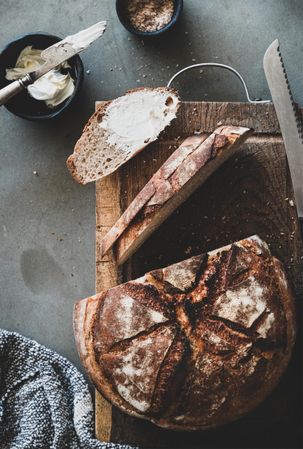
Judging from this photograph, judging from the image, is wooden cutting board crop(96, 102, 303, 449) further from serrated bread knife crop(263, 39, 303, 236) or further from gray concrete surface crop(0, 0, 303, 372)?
gray concrete surface crop(0, 0, 303, 372)

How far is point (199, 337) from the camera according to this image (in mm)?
1746

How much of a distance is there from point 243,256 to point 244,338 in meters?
0.24

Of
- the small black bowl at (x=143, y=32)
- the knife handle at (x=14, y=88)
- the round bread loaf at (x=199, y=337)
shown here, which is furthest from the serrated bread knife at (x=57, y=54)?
the round bread loaf at (x=199, y=337)

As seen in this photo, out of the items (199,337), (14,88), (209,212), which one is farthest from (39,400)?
(14,88)

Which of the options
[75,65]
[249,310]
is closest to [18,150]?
[75,65]

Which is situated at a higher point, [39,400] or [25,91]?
[25,91]

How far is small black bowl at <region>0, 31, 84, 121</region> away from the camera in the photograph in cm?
205

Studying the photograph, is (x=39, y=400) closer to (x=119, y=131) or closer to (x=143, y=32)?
(x=119, y=131)

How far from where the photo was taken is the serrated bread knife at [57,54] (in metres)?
1.98

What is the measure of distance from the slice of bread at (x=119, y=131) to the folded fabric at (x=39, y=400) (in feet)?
2.12

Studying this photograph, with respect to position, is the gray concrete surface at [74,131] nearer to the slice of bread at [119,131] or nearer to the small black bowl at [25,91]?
the small black bowl at [25,91]

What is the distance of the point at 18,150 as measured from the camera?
7.25 ft

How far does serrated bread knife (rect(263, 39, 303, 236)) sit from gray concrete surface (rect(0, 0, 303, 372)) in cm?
26

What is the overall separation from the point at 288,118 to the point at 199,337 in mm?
732
